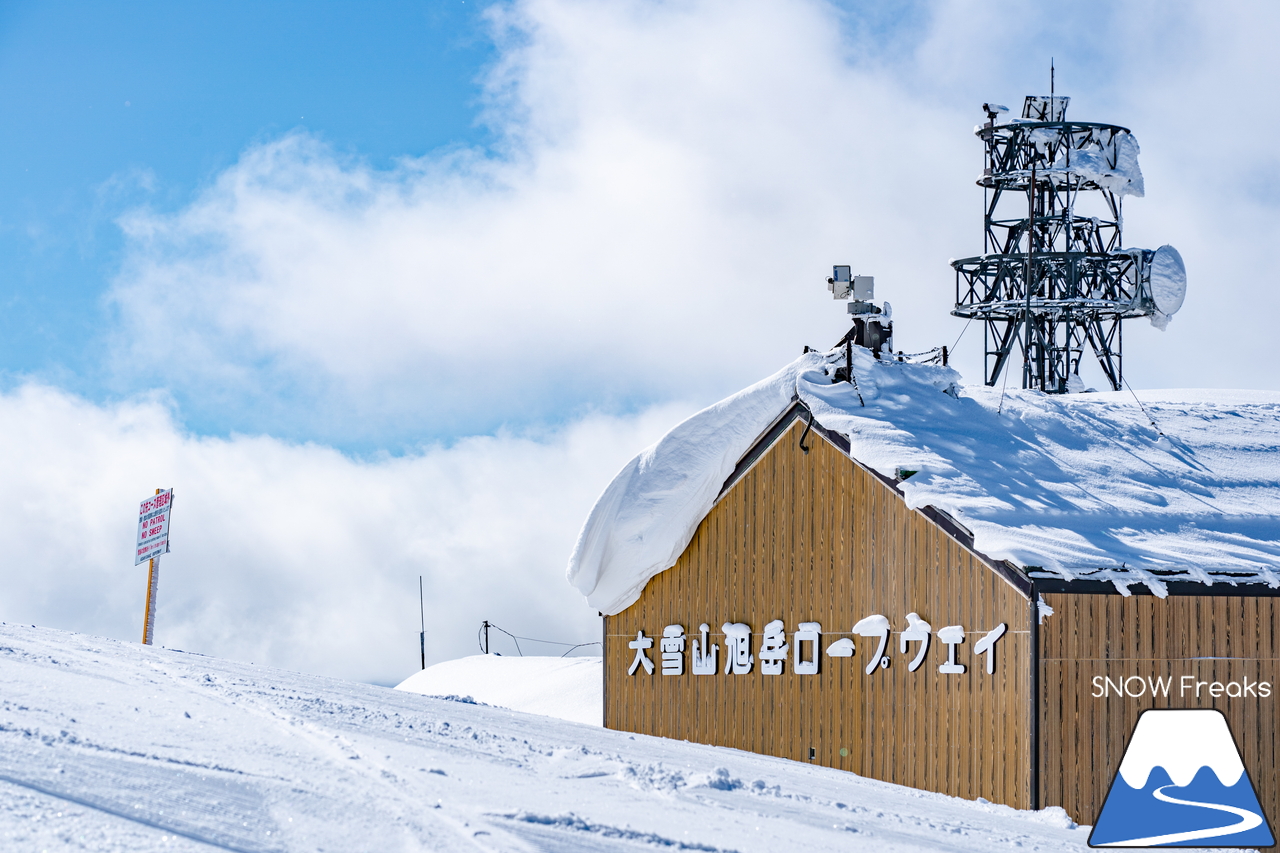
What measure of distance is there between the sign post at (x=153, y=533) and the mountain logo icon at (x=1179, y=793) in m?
16.6

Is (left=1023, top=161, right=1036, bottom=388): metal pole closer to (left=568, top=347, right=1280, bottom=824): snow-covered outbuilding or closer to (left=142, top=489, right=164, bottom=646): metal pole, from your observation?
(left=568, top=347, right=1280, bottom=824): snow-covered outbuilding

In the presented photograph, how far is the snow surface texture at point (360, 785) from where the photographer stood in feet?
19.7

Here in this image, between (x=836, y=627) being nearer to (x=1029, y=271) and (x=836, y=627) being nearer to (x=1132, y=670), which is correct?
(x=1132, y=670)

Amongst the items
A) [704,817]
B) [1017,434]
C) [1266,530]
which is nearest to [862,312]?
[1017,434]

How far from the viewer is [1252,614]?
1333 cm

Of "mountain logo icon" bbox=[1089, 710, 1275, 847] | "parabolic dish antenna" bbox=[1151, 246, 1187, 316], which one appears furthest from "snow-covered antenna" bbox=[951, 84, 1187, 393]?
"mountain logo icon" bbox=[1089, 710, 1275, 847]

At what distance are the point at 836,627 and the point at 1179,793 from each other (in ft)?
18.7

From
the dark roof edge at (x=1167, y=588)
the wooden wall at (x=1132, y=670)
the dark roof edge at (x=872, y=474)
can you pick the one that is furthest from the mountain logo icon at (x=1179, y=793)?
the dark roof edge at (x=872, y=474)

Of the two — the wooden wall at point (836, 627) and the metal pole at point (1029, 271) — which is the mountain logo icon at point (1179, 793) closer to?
the wooden wall at point (836, 627)

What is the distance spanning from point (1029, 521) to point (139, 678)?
9.27 meters

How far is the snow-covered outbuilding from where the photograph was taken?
12.8 m

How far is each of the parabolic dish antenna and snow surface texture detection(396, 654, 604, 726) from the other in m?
13.6

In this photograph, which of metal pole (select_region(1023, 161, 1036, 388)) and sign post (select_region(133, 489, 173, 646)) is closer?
sign post (select_region(133, 489, 173, 646))

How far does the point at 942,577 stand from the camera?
13.6 meters
